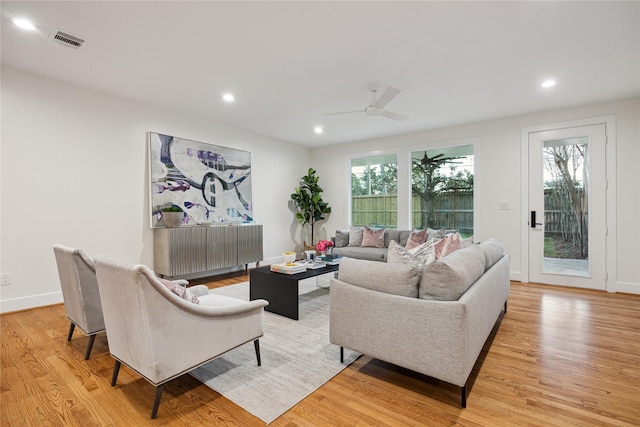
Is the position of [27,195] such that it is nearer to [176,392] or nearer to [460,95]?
[176,392]

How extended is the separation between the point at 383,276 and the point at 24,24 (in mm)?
3479

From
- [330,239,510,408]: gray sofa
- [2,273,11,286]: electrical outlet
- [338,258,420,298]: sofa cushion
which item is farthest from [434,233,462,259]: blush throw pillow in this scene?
[2,273,11,286]: electrical outlet

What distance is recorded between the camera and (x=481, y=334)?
2039 mm

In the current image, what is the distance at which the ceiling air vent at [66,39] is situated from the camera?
2650 millimetres

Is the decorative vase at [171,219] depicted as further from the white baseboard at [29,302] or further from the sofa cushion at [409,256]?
the sofa cushion at [409,256]

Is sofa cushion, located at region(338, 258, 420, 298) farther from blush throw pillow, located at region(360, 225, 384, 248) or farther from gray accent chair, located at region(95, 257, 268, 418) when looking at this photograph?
blush throw pillow, located at region(360, 225, 384, 248)

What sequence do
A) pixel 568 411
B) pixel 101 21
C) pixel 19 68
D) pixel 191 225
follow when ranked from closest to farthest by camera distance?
1. pixel 568 411
2. pixel 101 21
3. pixel 19 68
4. pixel 191 225

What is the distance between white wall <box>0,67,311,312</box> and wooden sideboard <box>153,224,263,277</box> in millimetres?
353

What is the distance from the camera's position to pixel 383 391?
1.93m

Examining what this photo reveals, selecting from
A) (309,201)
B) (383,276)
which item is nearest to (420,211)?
(309,201)

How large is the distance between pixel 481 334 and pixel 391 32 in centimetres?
246

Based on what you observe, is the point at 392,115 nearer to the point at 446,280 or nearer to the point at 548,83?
the point at 548,83

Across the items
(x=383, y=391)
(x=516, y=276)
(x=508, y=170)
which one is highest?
(x=508, y=170)

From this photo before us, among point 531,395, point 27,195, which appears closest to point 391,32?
point 531,395
